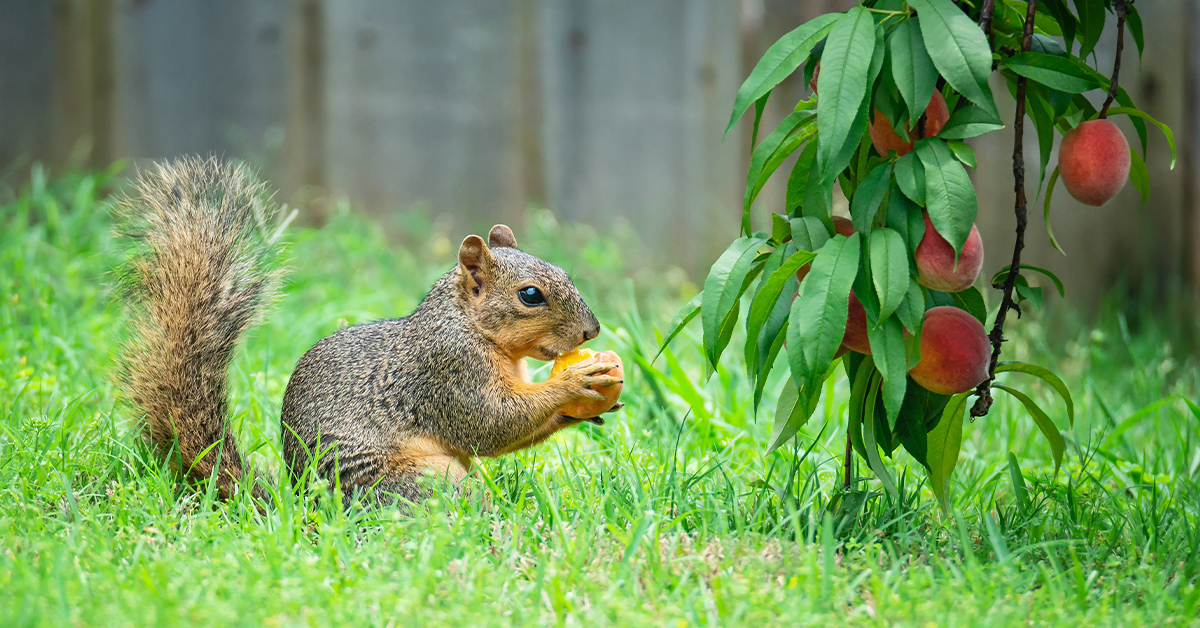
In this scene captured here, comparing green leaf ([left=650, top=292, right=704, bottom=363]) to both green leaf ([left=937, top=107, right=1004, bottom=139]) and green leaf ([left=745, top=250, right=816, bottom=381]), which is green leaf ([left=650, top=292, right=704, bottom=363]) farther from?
green leaf ([left=937, top=107, right=1004, bottom=139])

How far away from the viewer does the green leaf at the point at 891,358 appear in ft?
5.28

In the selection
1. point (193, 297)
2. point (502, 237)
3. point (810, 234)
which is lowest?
point (193, 297)

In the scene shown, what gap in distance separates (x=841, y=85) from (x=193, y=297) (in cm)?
161

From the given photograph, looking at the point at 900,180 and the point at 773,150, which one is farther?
the point at 773,150

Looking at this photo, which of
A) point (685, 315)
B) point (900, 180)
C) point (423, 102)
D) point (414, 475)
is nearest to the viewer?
point (900, 180)

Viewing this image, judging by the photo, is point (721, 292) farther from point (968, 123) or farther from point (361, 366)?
A: point (361, 366)

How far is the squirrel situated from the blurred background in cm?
313

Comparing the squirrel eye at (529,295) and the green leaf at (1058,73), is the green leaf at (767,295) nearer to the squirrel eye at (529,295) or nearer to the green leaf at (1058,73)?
the green leaf at (1058,73)

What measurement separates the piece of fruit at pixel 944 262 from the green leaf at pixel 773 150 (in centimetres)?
30

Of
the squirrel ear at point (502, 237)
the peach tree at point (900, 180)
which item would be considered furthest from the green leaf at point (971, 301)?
the squirrel ear at point (502, 237)

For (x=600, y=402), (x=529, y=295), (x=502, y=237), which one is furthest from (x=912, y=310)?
(x=502, y=237)

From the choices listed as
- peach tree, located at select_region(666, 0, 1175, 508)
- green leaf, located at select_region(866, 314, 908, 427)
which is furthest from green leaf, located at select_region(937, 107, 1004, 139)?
green leaf, located at select_region(866, 314, 908, 427)

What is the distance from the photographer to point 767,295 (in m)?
1.74

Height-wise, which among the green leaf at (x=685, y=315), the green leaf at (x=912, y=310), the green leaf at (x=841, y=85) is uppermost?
the green leaf at (x=841, y=85)
